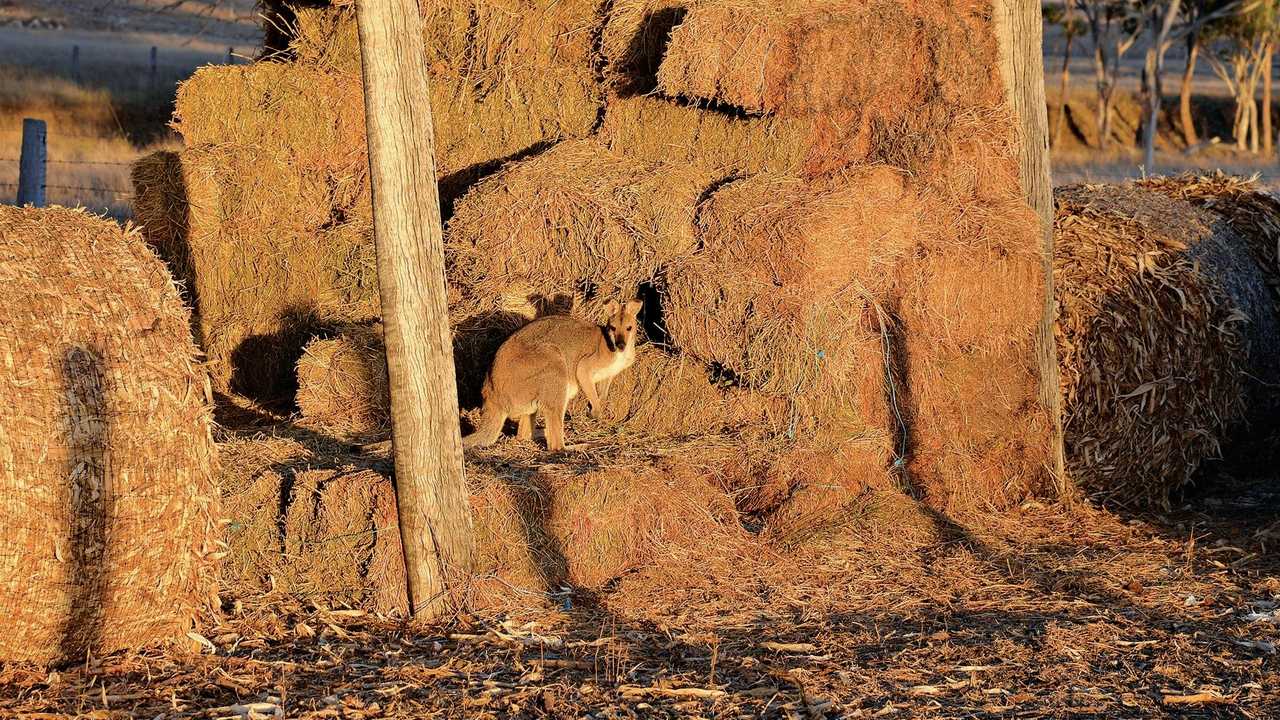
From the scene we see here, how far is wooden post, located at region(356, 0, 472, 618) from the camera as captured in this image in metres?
6.86

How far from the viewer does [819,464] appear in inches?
360

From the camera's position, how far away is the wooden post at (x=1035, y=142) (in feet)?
31.6

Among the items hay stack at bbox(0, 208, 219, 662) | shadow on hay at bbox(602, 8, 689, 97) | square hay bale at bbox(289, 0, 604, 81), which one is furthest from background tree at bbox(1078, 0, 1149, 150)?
hay stack at bbox(0, 208, 219, 662)

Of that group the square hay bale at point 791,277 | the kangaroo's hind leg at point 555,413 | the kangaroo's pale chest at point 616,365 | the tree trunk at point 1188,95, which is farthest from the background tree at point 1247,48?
the kangaroo's hind leg at point 555,413

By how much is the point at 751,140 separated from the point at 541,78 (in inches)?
77.1

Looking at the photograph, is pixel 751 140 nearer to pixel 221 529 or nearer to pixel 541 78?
pixel 541 78

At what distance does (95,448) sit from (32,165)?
25.6ft

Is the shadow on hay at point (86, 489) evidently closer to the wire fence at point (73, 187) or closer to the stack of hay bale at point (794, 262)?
the stack of hay bale at point (794, 262)

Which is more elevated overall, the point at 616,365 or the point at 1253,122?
the point at 1253,122

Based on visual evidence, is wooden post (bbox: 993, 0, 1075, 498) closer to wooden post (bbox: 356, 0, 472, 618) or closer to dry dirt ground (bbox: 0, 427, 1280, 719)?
dry dirt ground (bbox: 0, 427, 1280, 719)

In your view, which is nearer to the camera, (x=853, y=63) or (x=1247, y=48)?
(x=853, y=63)

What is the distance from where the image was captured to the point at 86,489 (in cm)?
632

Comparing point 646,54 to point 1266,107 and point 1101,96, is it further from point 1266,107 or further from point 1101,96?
point 1266,107

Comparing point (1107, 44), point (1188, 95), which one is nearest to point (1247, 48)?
point (1188, 95)
